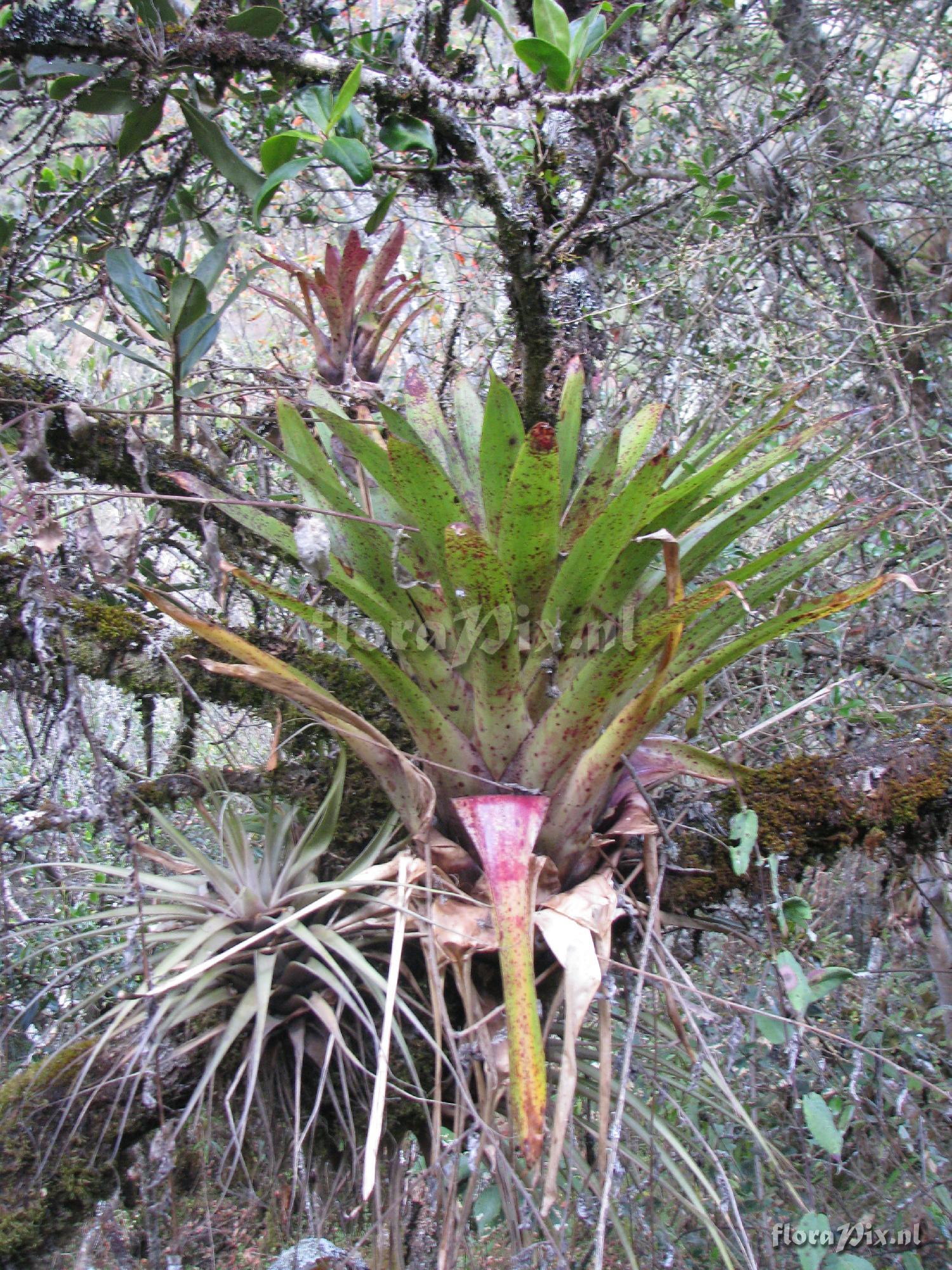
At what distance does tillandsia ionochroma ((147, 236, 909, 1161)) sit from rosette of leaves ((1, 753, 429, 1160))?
6.7 inches

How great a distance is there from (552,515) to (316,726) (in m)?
0.59

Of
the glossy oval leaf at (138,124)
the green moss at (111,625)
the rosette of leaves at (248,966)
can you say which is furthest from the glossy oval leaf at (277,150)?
the rosette of leaves at (248,966)

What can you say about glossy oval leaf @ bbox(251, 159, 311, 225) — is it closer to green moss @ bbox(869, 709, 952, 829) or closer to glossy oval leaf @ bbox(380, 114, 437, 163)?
glossy oval leaf @ bbox(380, 114, 437, 163)

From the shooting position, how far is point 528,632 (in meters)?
1.17

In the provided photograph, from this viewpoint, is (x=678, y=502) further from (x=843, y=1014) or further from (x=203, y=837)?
(x=203, y=837)

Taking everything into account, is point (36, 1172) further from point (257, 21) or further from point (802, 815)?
point (257, 21)

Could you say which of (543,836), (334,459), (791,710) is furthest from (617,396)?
(543,836)

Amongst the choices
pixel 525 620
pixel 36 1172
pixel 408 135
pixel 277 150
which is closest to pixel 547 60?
pixel 408 135

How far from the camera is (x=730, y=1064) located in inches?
62.0

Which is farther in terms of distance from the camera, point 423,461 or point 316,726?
point 316,726

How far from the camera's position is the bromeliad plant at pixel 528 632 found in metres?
1.01

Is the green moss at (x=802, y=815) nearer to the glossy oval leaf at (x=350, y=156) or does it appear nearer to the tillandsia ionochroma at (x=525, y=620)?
the tillandsia ionochroma at (x=525, y=620)

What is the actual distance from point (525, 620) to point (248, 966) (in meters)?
0.60

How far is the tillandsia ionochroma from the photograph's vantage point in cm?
102
